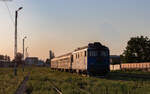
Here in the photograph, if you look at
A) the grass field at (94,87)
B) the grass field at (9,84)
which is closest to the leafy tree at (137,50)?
the grass field at (9,84)

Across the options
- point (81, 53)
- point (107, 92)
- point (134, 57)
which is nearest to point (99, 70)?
point (81, 53)

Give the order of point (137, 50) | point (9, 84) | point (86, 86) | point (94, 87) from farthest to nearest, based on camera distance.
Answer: point (137, 50) < point (9, 84) < point (86, 86) < point (94, 87)

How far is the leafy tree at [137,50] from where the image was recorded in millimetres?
71312

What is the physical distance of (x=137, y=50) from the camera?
7206 cm

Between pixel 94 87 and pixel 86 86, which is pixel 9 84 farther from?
pixel 94 87

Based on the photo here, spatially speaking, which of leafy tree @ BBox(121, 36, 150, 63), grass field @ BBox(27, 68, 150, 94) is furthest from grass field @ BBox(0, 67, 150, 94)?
leafy tree @ BBox(121, 36, 150, 63)

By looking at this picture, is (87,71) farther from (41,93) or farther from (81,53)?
(41,93)

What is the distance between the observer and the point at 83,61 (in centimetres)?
3081

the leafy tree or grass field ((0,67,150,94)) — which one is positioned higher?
the leafy tree

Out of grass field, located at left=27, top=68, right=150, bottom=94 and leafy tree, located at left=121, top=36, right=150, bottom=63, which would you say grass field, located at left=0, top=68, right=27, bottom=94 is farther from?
leafy tree, located at left=121, top=36, right=150, bottom=63

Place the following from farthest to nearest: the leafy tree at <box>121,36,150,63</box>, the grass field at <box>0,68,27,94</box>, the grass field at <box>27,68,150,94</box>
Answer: the leafy tree at <box>121,36,150,63</box> < the grass field at <box>0,68,27,94</box> < the grass field at <box>27,68,150,94</box>

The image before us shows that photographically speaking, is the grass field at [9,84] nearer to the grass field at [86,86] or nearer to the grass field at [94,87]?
the grass field at [86,86]

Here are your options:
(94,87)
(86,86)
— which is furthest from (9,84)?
(94,87)

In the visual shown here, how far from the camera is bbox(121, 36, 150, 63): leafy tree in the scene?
71.3 metres
